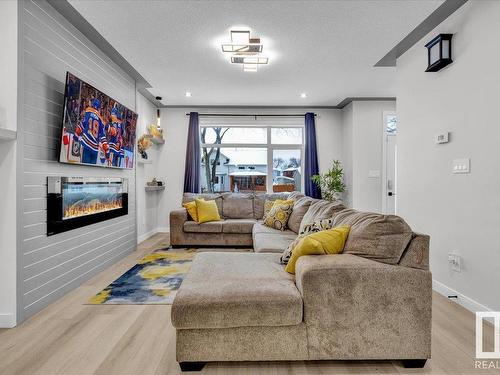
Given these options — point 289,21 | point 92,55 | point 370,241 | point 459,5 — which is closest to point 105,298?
point 370,241

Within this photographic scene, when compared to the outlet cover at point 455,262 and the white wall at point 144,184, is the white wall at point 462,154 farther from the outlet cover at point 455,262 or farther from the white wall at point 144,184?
Answer: the white wall at point 144,184

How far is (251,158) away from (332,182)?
1.73m

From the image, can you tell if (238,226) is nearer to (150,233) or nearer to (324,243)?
(150,233)

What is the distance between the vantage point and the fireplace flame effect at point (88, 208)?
2.88 metres

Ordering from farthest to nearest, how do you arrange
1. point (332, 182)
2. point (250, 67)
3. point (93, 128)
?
point (332, 182) < point (250, 67) < point (93, 128)

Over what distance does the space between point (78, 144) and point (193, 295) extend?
2.09 meters

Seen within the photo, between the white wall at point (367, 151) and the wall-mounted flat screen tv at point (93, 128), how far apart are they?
3862 mm

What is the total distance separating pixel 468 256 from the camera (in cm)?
252

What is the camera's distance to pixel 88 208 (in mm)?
3195

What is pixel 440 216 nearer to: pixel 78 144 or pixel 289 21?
pixel 289 21

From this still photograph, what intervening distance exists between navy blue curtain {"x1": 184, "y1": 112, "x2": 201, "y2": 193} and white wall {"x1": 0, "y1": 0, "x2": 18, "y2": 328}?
382cm

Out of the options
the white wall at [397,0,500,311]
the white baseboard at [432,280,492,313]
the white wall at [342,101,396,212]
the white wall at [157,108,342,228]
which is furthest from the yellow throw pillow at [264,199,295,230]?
the white wall at [157,108,342,228]

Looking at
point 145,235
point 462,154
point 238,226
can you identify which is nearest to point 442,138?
point 462,154

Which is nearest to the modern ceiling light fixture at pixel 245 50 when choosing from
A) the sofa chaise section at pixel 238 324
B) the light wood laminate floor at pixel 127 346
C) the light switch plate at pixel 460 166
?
the light switch plate at pixel 460 166
